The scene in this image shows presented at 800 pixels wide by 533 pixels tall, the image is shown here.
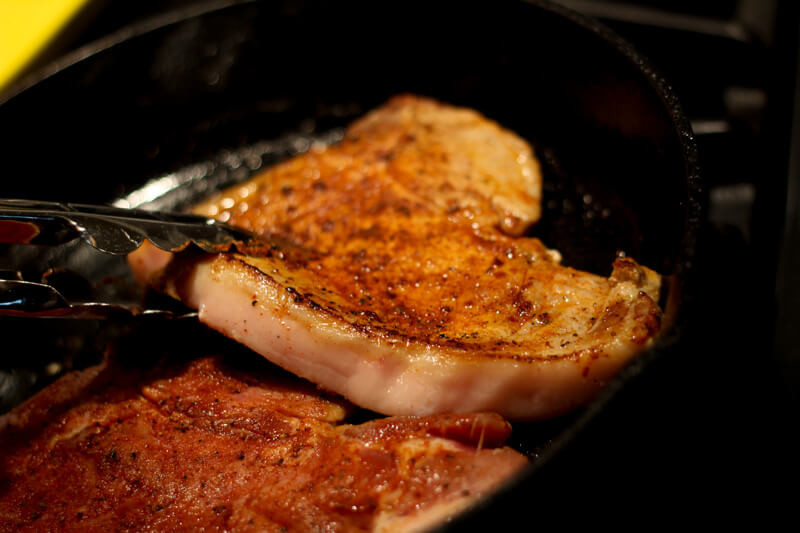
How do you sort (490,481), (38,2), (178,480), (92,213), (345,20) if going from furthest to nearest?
(38,2) → (345,20) → (92,213) → (178,480) → (490,481)

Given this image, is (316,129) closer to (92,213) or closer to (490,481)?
(92,213)

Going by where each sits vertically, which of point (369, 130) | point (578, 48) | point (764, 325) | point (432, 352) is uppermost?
point (578, 48)

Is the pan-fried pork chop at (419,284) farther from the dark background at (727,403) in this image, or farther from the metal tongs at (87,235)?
the dark background at (727,403)

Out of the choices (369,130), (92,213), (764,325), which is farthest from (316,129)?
(764,325)

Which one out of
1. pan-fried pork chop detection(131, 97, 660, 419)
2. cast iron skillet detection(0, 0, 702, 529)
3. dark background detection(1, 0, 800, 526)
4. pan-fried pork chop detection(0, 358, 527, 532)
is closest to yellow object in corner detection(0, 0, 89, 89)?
cast iron skillet detection(0, 0, 702, 529)

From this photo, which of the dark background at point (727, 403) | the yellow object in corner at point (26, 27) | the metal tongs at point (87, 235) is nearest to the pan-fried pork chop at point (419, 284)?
the metal tongs at point (87, 235)

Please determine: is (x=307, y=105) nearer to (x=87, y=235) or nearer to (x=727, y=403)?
(x=87, y=235)
